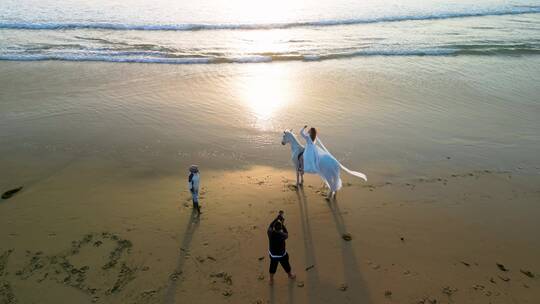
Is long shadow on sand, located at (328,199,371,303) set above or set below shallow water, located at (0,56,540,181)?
below

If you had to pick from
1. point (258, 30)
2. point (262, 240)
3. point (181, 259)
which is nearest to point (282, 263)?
point (262, 240)

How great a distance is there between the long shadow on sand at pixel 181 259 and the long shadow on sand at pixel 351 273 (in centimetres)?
304

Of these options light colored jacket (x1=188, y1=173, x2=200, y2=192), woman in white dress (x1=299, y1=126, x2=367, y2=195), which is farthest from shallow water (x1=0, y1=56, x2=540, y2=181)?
light colored jacket (x1=188, y1=173, x2=200, y2=192)

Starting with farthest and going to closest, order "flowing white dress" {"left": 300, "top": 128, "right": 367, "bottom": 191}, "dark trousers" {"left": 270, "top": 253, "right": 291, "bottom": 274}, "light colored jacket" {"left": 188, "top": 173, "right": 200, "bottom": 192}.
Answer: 1. "flowing white dress" {"left": 300, "top": 128, "right": 367, "bottom": 191}
2. "light colored jacket" {"left": 188, "top": 173, "right": 200, "bottom": 192}
3. "dark trousers" {"left": 270, "top": 253, "right": 291, "bottom": 274}

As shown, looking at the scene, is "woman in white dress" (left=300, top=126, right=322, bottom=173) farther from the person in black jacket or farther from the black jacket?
the black jacket

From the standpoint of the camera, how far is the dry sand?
22.4 feet

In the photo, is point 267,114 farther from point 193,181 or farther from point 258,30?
point 258,30

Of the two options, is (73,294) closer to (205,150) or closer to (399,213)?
(205,150)

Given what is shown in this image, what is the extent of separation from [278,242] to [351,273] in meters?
1.74

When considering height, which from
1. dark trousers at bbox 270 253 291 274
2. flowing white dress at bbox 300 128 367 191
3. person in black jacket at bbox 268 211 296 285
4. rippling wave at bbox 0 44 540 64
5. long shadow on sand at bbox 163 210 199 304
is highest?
rippling wave at bbox 0 44 540 64

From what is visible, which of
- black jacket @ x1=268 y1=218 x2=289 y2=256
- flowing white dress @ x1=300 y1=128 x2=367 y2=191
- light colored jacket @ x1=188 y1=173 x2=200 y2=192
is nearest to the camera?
black jacket @ x1=268 y1=218 x2=289 y2=256

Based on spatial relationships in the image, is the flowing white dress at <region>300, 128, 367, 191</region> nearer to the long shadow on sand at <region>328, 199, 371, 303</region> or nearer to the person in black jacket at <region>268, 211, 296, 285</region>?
the long shadow on sand at <region>328, 199, 371, 303</region>

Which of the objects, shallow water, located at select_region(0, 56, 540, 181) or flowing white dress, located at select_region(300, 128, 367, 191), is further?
shallow water, located at select_region(0, 56, 540, 181)

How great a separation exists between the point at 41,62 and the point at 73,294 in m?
17.8
